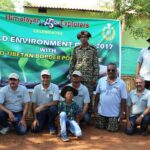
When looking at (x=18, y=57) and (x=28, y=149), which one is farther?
(x=18, y=57)

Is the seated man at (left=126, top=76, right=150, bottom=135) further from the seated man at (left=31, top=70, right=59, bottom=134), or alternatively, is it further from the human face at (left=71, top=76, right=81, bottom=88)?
the seated man at (left=31, top=70, right=59, bottom=134)

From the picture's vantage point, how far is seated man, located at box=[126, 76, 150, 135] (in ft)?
24.4

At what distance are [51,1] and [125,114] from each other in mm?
20007

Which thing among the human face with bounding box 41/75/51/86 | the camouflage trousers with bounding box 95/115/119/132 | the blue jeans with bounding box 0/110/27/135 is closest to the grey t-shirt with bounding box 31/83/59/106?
the human face with bounding box 41/75/51/86

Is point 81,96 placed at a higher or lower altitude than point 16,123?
higher

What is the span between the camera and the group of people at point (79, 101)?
7227 mm

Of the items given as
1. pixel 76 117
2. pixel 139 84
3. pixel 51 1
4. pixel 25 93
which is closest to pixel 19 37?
pixel 25 93

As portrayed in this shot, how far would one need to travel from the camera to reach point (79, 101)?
7.73 meters

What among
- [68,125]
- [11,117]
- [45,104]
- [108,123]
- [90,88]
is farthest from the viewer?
[90,88]

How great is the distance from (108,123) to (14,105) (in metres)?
1.87

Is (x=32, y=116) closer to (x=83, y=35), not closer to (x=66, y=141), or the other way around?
(x=66, y=141)

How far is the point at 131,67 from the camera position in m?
9.68

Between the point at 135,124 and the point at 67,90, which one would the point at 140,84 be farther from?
the point at 67,90

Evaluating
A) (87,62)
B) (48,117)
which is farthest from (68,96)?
(87,62)
